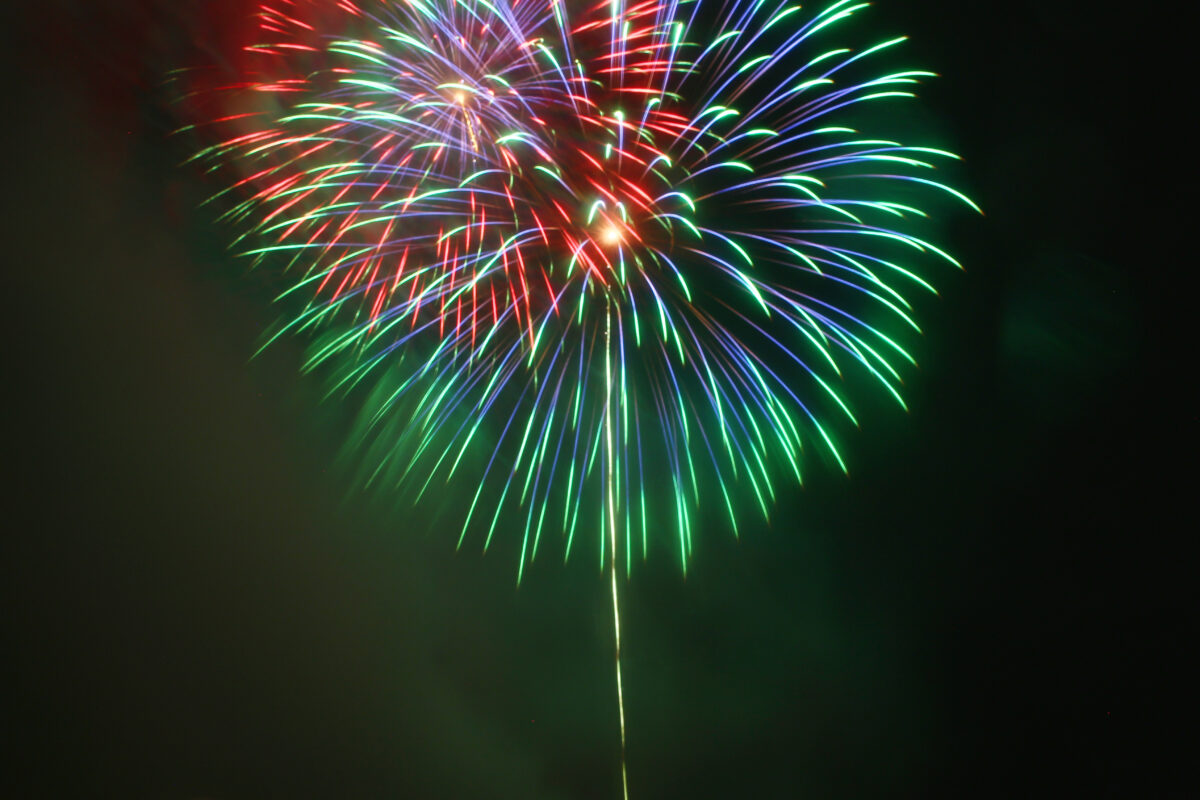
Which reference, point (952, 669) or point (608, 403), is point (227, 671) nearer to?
point (608, 403)

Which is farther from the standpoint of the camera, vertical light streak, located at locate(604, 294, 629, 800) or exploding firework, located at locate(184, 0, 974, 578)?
vertical light streak, located at locate(604, 294, 629, 800)

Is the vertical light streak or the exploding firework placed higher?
the exploding firework

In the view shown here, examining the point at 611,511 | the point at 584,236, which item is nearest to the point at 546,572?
the point at 611,511

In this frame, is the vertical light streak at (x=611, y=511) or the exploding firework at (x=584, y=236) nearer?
the exploding firework at (x=584, y=236)

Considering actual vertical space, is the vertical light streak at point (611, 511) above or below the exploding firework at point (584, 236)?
below
